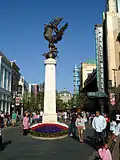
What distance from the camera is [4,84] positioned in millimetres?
45219

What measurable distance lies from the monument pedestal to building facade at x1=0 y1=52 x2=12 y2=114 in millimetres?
25848

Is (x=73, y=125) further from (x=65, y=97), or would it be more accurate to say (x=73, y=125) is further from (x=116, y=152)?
(x=65, y=97)

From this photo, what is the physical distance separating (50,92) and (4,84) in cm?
2979

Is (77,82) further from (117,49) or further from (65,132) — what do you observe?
(65,132)

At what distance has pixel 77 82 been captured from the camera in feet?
302

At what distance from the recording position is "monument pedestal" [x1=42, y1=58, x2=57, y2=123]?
1708 cm

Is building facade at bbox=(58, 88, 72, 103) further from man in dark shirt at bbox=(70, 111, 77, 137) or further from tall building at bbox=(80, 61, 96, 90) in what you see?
man in dark shirt at bbox=(70, 111, 77, 137)

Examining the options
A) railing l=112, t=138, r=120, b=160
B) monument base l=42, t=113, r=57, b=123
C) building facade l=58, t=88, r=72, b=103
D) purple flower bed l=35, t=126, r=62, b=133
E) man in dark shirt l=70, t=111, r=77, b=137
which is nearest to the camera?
railing l=112, t=138, r=120, b=160

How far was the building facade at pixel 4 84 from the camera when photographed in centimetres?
4257

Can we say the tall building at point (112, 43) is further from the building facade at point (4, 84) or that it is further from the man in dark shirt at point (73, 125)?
the building facade at point (4, 84)

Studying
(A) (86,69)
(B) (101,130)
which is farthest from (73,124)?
(A) (86,69)

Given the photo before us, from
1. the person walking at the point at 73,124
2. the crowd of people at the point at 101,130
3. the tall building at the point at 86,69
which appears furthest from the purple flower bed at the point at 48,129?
the tall building at the point at 86,69

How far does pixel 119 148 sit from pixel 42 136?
7.41 metres

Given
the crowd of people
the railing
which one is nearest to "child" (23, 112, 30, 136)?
the crowd of people
